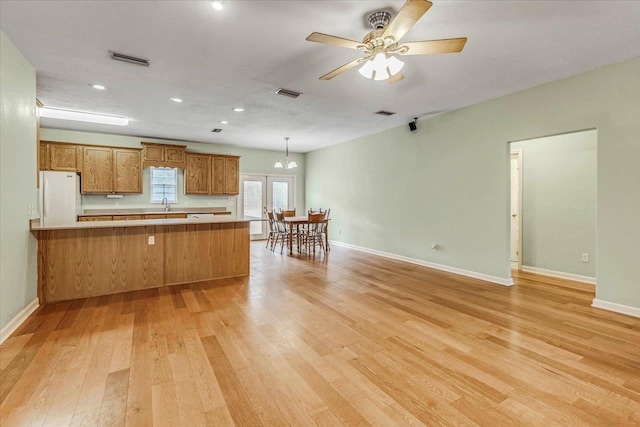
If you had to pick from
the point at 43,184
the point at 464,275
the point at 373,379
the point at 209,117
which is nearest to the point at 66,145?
the point at 43,184

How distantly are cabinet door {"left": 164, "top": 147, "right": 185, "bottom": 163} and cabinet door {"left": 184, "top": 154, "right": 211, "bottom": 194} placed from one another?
163 mm

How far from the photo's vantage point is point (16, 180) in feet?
9.29

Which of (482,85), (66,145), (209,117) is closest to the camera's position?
(482,85)

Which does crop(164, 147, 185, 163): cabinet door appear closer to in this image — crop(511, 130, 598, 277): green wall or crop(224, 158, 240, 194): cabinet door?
crop(224, 158, 240, 194): cabinet door

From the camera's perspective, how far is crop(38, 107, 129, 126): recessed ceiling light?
4816mm

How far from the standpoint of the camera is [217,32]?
2.57 metres

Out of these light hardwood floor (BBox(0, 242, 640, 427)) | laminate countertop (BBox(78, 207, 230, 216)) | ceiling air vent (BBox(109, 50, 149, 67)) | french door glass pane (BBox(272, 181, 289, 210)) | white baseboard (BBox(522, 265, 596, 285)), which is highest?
ceiling air vent (BBox(109, 50, 149, 67))

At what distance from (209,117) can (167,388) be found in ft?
14.7

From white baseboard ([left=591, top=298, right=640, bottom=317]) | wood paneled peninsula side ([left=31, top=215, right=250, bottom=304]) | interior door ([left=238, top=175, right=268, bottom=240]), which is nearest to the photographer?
white baseboard ([left=591, top=298, right=640, bottom=317])

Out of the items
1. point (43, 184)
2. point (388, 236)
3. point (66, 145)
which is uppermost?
point (66, 145)

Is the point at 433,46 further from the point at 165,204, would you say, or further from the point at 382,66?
the point at 165,204

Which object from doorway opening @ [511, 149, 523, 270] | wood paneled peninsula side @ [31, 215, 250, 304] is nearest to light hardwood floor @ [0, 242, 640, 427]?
wood paneled peninsula side @ [31, 215, 250, 304]

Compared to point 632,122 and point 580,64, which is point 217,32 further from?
point 632,122

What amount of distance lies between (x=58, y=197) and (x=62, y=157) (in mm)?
824
